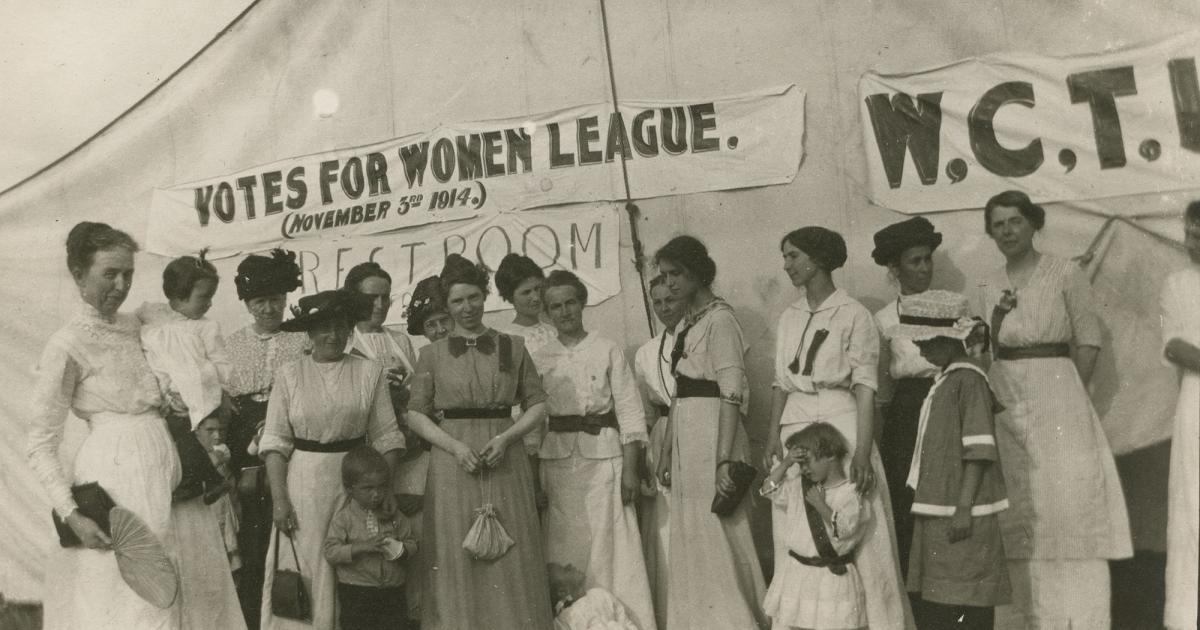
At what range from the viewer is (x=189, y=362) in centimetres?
399

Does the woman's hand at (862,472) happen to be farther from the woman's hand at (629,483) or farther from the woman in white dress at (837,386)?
the woman's hand at (629,483)

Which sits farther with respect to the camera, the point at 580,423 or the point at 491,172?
the point at 491,172

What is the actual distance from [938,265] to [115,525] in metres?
3.68

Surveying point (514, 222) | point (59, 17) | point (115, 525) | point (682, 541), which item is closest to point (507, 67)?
point (514, 222)

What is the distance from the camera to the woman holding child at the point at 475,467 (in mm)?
3834

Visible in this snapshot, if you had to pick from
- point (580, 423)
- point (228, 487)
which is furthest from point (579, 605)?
point (228, 487)

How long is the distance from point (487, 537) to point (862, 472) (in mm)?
1409

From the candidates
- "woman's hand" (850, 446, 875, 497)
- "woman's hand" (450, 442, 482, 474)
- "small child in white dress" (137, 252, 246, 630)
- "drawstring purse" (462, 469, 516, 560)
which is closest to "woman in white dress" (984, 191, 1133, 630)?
"woman's hand" (850, 446, 875, 497)

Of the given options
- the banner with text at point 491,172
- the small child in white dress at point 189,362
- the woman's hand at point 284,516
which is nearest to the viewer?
the small child in white dress at point 189,362

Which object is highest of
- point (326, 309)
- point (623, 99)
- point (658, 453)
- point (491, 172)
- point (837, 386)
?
point (623, 99)

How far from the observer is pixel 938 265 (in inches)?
192

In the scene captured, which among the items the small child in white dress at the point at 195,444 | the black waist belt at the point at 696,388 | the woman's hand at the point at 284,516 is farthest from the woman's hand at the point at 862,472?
the small child in white dress at the point at 195,444

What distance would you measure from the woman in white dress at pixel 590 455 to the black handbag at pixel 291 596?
1.07 metres

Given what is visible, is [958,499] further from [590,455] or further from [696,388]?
[590,455]
